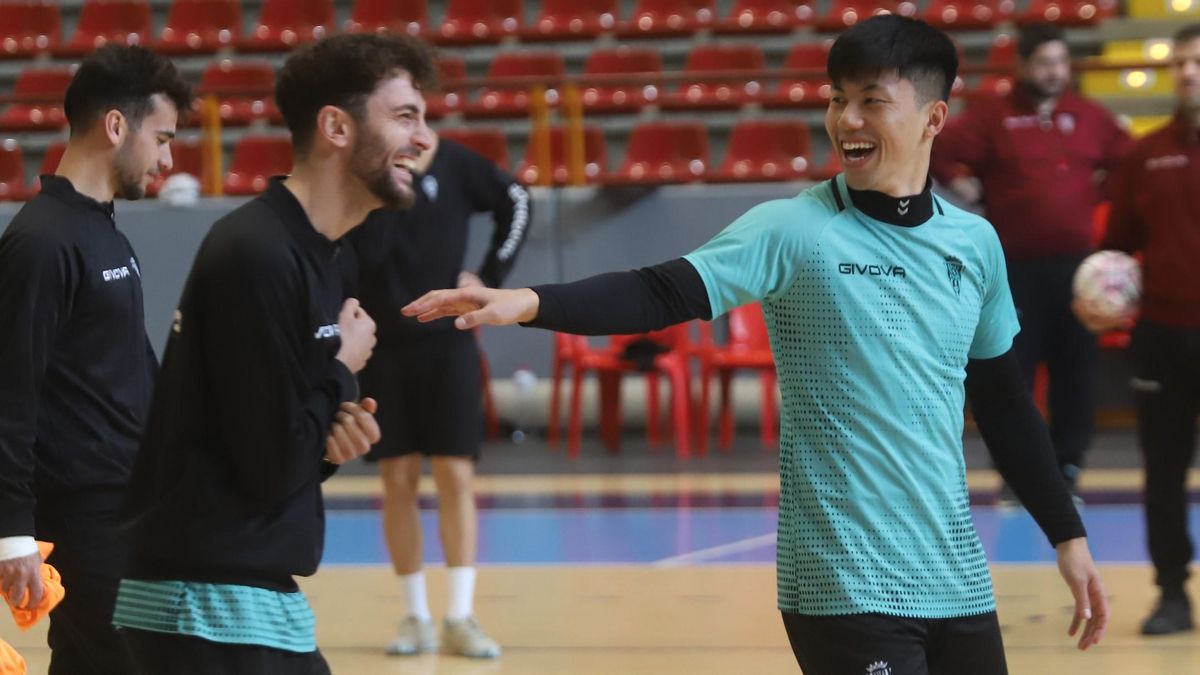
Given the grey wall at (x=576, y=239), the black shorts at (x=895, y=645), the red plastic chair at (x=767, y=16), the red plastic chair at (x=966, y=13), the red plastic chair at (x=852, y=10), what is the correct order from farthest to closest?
1. the red plastic chair at (x=767, y=16)
2. the red plastic chair at (x=852, y=10)
3. the red plastic chair at (x=966, y=13)
4. the grey wall at (x=576, y=239)
5. the black shorts at (x=895, y=645)

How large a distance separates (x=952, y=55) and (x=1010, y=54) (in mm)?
11316

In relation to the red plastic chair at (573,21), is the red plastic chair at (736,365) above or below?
below

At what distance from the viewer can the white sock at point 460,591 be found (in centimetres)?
585

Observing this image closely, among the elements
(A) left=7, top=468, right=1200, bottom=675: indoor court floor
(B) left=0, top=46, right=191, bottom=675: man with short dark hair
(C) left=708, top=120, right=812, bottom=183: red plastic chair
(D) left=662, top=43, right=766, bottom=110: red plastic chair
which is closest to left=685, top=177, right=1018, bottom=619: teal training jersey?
(B) left=0, top=46, right=191, bottom=675: man with short dark hair

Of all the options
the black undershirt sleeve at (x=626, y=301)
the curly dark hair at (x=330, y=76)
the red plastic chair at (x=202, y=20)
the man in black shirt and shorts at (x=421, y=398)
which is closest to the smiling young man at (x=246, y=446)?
the curly dark hair at (x=330, y=76)

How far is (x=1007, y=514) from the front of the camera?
8406 millimetres

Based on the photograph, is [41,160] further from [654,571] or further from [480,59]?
[654,571]

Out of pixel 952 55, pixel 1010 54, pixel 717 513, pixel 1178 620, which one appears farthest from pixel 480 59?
pixel 952 55

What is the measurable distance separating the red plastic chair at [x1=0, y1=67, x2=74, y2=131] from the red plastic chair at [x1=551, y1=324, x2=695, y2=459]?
20.4ft

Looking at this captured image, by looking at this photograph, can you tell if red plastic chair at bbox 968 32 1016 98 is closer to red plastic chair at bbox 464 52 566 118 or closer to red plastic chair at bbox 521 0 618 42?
red plastic chair at bbox 521 0 618 42

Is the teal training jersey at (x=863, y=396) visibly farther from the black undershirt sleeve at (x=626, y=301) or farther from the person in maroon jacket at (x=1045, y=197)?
the person in maroon jacket at (x=1045, y=197)

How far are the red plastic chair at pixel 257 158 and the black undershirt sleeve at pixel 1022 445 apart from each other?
11.0 m

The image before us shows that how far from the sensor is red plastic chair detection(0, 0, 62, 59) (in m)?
16.2

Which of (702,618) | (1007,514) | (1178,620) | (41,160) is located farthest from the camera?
(41,160)
